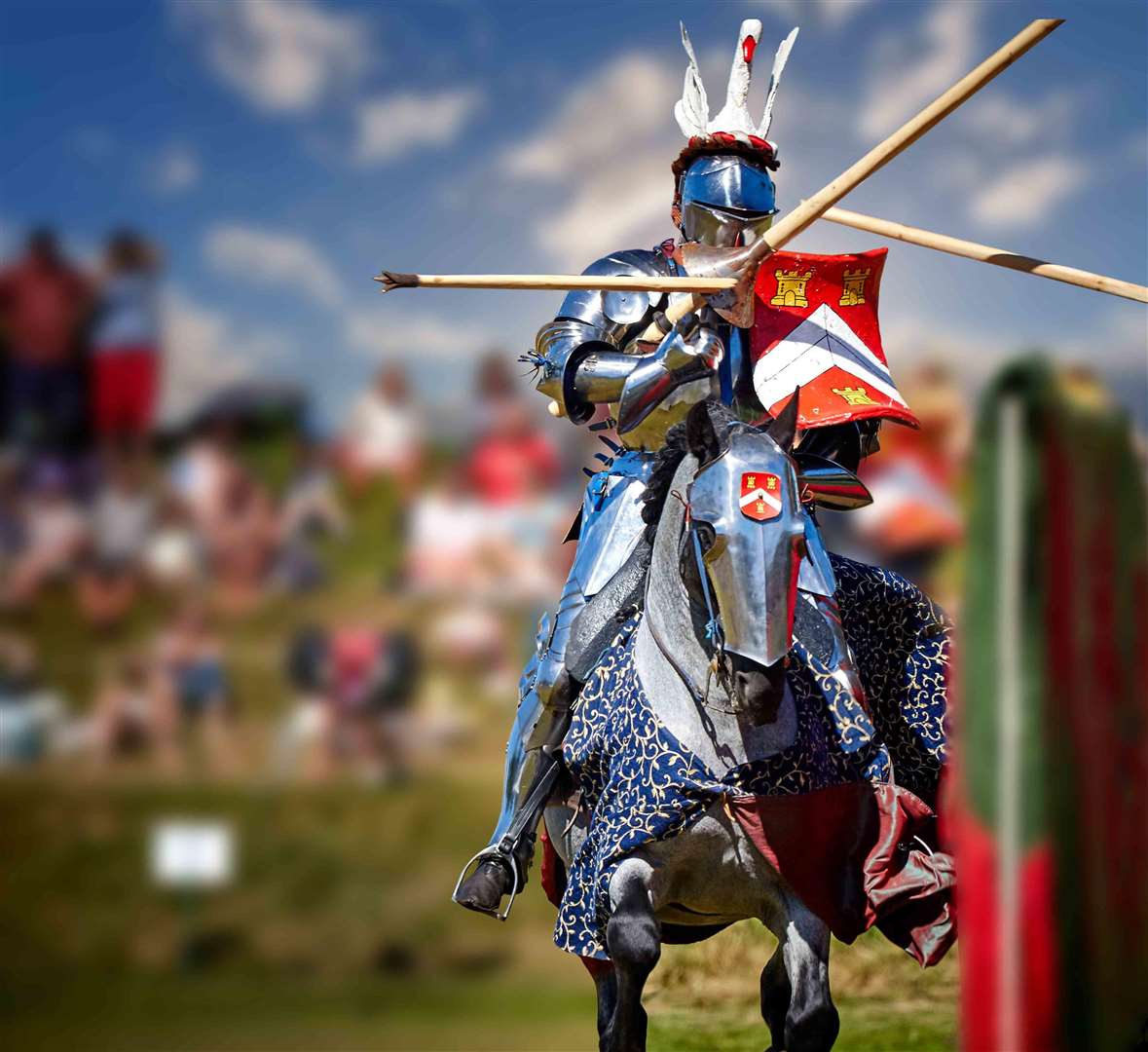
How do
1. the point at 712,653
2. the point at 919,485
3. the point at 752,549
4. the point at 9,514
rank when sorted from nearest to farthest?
the point at 752,549
the point at 712,653
the point at 9,514
the point at 919,485

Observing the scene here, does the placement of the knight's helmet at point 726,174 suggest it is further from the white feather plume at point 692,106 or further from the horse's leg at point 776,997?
the horse's leg at point 776,997

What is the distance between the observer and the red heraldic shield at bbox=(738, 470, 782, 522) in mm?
4355

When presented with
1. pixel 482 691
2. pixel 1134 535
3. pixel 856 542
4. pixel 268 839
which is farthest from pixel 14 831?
pixel 1134 535

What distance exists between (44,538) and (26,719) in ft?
3.64

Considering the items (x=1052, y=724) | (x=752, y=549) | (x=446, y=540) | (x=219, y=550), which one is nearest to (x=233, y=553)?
(x=219, y=550)

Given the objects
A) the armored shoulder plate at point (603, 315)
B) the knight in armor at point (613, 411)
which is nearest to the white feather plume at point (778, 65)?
the knight in armor at point (613, 411)

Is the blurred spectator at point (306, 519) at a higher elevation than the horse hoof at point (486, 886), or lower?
higher

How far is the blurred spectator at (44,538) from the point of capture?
9.24 meters

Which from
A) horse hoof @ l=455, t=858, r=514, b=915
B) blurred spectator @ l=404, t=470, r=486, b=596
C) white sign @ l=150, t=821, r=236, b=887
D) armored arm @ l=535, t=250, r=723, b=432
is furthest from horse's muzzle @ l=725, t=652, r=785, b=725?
blurred spectator @ l=404, t=470, r=486, b=596

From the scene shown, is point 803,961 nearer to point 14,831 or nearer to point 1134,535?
point 1134,535

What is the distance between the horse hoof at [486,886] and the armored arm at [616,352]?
5.19 feet

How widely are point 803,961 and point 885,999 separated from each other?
387 cm

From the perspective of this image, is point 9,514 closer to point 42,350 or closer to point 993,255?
point 42,350

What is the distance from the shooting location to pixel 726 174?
527 cm
